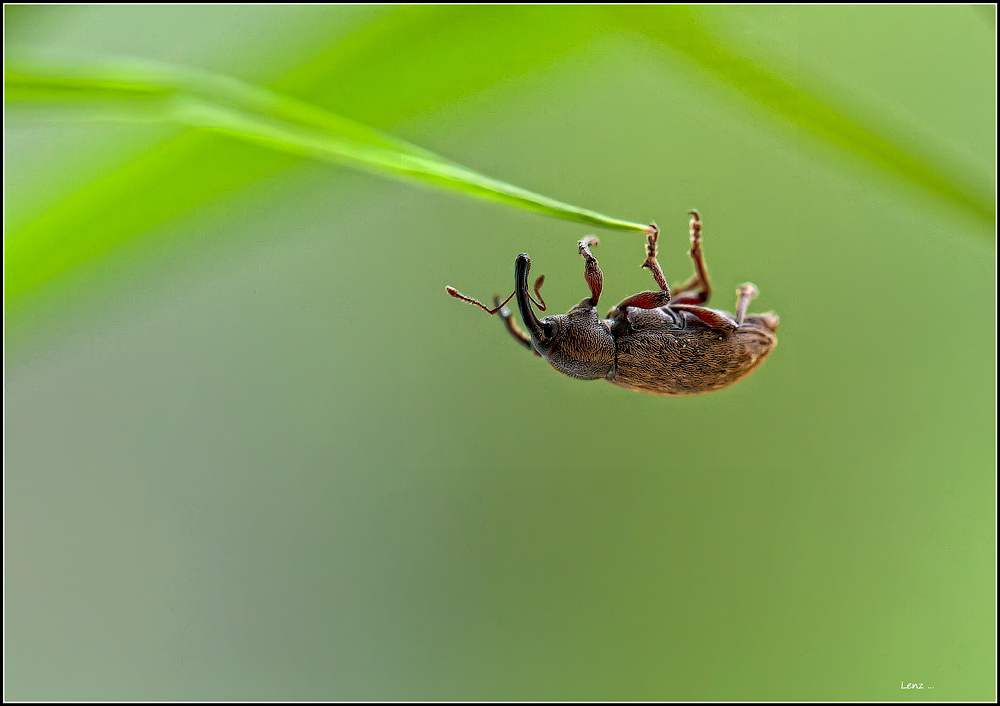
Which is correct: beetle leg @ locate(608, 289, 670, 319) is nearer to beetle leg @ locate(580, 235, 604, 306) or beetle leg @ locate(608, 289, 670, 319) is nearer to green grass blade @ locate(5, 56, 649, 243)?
beetle leg @ locate(580, 235, 604, 306)

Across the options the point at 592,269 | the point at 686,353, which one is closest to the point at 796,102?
the point at 592,269

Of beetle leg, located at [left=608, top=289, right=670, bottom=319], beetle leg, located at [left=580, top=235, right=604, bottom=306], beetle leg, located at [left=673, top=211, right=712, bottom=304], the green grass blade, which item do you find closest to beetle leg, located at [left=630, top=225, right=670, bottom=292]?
beetle leg, located at [left=608, top=289, right=670, bottom=319]

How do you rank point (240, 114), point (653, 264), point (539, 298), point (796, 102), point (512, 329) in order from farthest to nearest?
point (512, 329) < point (539, 298) < point (653, 264) < point (796, 102) < point (240, 114)

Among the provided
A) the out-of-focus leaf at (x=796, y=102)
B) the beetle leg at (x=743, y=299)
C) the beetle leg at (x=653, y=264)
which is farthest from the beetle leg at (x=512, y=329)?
the out-of-focus leaf at (x=796, y=102)

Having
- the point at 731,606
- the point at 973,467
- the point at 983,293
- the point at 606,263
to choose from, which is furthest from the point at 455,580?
the point at 983,293

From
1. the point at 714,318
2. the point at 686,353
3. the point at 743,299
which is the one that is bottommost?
the point at 686,353

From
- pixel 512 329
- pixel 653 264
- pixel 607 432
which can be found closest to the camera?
pixel 653 264

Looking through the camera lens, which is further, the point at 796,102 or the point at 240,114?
the point at 796,102

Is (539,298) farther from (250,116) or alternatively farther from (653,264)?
(250,116)
